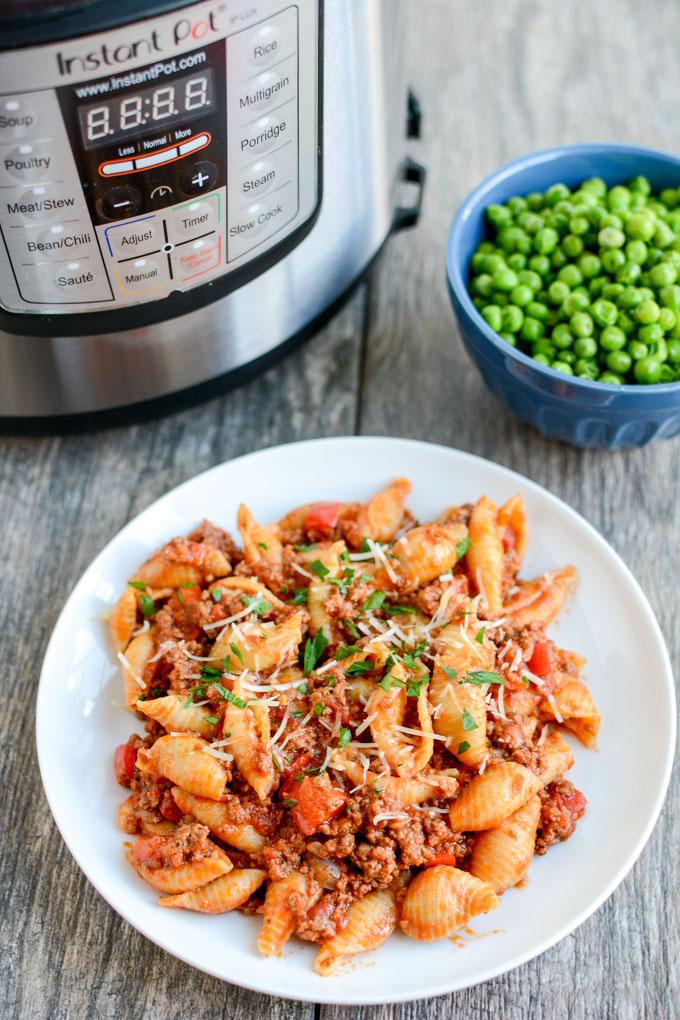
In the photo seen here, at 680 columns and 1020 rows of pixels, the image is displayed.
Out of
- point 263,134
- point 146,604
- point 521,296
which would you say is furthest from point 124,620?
point 521,296

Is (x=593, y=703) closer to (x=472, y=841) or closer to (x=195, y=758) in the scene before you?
(x=472, y=841)

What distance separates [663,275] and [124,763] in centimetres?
105

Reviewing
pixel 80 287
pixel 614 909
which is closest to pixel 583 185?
pixel 80 287

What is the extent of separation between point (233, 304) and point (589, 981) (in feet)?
3.38

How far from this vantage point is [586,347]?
1.55m

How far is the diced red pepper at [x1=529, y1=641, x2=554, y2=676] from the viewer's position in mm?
1366

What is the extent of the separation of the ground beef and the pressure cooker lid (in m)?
1.01

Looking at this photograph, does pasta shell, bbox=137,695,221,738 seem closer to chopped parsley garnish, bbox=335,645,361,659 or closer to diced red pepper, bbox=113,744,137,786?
diced red pepper, bbox=113,744,137,786

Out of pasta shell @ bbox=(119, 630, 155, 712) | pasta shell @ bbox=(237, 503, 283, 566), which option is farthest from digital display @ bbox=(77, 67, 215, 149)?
pasta shell @ bbox=(119, 630, 155, 712)

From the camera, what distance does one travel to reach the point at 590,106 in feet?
7.28

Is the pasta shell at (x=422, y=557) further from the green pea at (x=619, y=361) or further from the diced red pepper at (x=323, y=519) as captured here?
the green pea at (x=619, y=361)

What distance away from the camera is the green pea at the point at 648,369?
1.52 metres

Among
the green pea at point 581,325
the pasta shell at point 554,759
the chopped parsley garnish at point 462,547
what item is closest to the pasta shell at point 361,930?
the pasta shell at point 554,759

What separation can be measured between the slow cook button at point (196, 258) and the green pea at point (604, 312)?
1.88 ft
